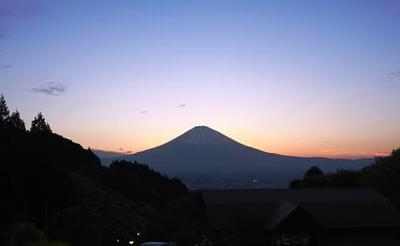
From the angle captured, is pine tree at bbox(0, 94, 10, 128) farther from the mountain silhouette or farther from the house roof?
the mountain silhouette

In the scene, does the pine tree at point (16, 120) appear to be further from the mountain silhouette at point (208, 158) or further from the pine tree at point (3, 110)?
the mountain silhouette at point (208, 158)

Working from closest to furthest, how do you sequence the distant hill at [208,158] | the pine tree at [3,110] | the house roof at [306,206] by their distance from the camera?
the house roof at [306,206], the pine tree at [3,110], the distant hill at [208,158]

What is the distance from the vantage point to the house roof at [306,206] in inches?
1400

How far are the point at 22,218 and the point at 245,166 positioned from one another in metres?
143

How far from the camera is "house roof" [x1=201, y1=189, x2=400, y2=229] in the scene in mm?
35562

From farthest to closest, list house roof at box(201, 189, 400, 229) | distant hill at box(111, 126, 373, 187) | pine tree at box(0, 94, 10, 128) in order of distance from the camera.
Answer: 1. distant hill at box(111, 126, 373, 187)
2. pine tree at box(0, 94, 10, 128)
3. house roof at box(201, 189, 400, 229)

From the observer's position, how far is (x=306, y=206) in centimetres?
3791

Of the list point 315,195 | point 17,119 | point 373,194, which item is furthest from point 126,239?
point 17,119

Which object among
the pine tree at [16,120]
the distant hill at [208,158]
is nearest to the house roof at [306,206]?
the pine tree at [16,120]

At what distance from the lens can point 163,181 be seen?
2938 inches

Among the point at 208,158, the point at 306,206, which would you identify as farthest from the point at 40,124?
the point at 208,158

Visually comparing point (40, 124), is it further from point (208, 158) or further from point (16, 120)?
point (208, 158)

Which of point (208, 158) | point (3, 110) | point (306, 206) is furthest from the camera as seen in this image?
point (208, 158)

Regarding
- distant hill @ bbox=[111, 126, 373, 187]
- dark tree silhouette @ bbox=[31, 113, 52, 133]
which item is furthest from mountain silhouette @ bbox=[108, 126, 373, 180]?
dark tree silhouette @ bbox=[31, 113, 52, 133]
